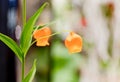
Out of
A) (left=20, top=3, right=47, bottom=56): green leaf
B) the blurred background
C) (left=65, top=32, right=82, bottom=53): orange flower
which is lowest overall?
the blurred background

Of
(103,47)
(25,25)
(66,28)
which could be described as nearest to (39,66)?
(66,28)

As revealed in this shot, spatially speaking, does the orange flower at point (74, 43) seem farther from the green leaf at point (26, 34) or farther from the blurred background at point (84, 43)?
the blurred background at point (84, 43)

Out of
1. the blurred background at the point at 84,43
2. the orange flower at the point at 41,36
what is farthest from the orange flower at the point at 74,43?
the blurred background at the point at 84,43

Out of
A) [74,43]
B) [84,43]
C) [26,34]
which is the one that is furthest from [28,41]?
[84,43]

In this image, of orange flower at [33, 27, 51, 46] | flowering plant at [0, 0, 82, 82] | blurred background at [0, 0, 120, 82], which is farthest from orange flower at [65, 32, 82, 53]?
blurred background at [0, 0, 120, 82]

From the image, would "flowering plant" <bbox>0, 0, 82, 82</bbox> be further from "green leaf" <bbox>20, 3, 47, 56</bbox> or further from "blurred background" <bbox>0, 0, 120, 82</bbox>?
"blurred background" <bbox>0, 0, 120, 82</bbox>

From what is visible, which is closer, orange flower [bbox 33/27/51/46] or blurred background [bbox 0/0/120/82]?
orange flower [bbox 33/27/51/46]

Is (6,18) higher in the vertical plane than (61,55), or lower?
higher

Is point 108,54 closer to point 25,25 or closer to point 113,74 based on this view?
point 113,74

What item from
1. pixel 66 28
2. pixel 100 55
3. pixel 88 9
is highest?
pixel 88 9
